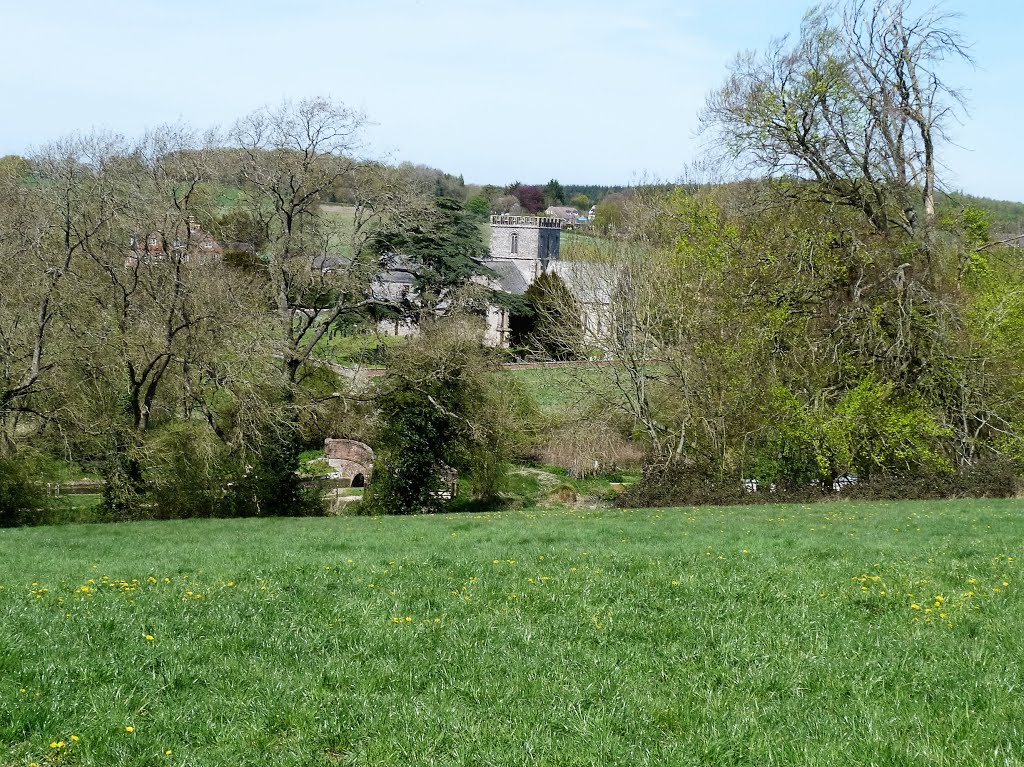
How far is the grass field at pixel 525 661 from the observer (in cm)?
540

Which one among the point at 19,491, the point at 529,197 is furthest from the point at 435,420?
the point at 529,197

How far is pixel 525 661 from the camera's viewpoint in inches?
271

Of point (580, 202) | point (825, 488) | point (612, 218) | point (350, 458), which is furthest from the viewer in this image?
point (580, 202)

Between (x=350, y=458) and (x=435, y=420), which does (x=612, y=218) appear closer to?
(x=350, y=458)

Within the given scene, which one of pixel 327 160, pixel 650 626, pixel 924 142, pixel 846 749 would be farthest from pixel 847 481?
pixel 846 749

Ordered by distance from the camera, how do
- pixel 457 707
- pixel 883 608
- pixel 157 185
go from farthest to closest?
pixel 157 185, pixel 883 608, pixel 457 707

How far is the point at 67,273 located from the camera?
25.9m

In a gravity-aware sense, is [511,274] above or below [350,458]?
above

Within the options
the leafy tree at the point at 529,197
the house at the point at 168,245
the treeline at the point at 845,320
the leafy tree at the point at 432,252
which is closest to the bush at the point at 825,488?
the treeline at the point at 845,320

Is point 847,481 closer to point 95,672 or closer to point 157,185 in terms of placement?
point 157,185

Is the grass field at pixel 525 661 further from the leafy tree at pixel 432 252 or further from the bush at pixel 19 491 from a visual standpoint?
the leafy tree at pixel 432 252

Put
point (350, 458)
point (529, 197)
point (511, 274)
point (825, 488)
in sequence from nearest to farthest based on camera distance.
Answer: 1. point (825, 488)
2. point (350, 458)
3. point (511, 274)
4. point (529, 197)

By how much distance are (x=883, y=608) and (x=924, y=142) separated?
24.3 m

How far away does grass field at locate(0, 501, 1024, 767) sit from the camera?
5402 millimetres
